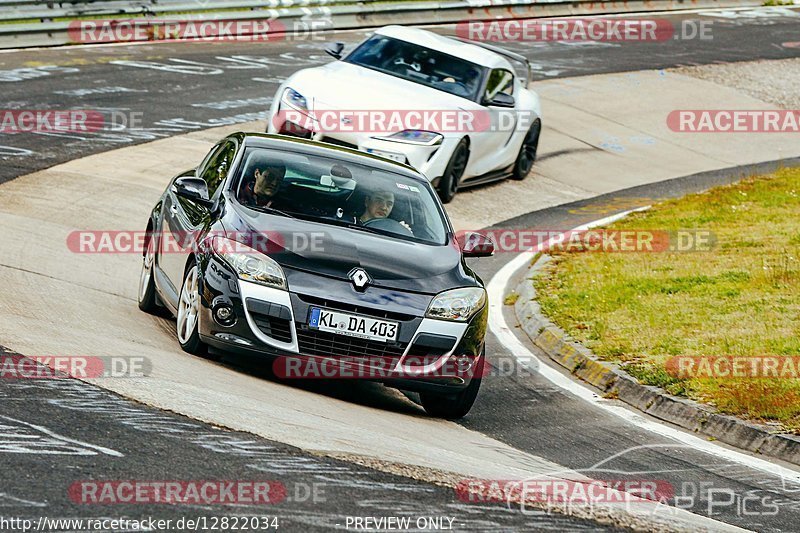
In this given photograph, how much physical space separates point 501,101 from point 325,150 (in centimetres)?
714

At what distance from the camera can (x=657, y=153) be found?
21484 millimetres

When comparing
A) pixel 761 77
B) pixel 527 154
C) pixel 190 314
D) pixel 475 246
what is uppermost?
pixel 475 246

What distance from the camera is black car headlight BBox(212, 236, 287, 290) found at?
8008 mm

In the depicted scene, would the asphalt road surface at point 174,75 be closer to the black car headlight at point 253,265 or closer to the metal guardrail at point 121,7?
the metal guardrail at point 121,7

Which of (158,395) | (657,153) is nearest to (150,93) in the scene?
(657,153)

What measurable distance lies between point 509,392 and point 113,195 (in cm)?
650

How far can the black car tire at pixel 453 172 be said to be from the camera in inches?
625

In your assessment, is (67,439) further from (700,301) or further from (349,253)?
(700,301)

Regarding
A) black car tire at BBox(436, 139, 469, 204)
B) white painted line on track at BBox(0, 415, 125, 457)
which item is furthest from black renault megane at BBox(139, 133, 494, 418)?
black car tire at BBox(436, 139, 469, 204)

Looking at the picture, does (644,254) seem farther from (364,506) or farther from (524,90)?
(364,506)

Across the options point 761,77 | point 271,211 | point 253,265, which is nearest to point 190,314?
point 253,265

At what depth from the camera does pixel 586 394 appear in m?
10.0

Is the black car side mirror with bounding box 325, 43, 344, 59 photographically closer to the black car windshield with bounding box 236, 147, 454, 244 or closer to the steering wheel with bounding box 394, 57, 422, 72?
the steering wheel with bounding box 394, 57, 422, 72

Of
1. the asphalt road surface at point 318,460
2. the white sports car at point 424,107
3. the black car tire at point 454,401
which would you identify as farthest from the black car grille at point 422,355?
the white sports car at point 424,107
